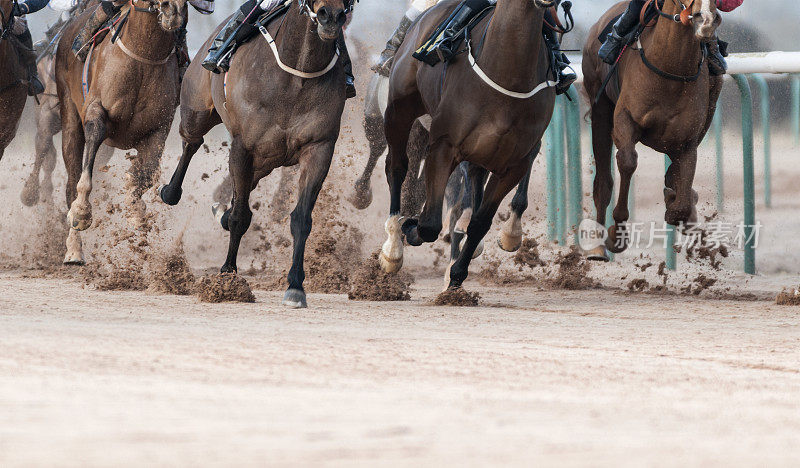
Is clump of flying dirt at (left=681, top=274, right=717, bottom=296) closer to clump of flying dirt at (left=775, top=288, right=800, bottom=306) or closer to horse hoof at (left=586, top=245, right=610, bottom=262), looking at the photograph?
clump of flying dirt at (left=775, top=288, right=800, bottom=306)

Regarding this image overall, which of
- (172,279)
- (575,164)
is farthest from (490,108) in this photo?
(575,164)

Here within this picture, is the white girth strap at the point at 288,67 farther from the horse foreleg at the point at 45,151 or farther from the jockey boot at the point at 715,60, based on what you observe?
the horse foreleg at the point at 45,151

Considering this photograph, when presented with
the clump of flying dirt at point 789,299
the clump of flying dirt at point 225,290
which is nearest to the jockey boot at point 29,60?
the clump of flying dirt at point 225,290

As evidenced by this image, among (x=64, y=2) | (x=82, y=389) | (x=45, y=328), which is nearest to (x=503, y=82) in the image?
(x=45, y=328)

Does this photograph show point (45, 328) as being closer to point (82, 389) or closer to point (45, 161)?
point (82, 389)

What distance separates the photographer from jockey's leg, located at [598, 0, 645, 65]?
7.90 metres

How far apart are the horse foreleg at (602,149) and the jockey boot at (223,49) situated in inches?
103

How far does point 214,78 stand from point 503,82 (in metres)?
1.89

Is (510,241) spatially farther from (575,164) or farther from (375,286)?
(575,164)

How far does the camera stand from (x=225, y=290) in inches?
280

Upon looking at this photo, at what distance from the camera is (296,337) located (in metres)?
→ 5.12

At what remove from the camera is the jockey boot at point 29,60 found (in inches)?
370

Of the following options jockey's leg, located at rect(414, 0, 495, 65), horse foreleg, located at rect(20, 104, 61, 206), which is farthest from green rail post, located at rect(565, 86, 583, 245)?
horse foreleg, located at rect(20, 104, 61, 206)

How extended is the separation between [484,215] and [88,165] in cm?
278
